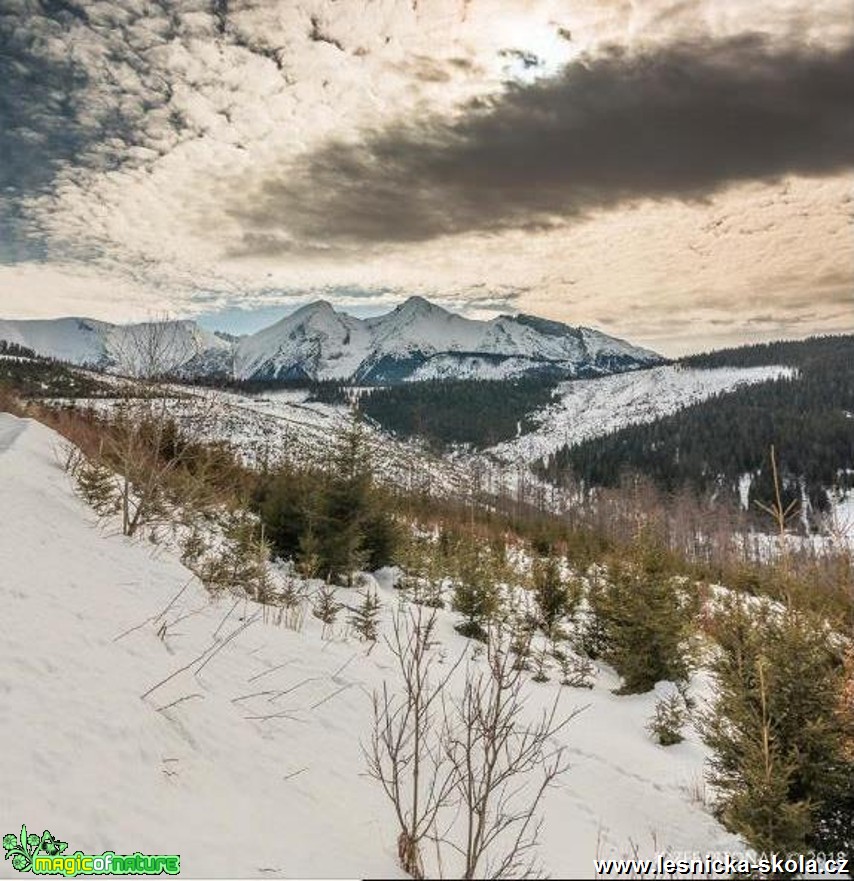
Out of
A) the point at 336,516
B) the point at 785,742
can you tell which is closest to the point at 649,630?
the point at 785,742

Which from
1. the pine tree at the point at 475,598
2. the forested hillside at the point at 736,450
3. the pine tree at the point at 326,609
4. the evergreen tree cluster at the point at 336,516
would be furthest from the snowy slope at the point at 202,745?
the forested hillside at the point at 736,450

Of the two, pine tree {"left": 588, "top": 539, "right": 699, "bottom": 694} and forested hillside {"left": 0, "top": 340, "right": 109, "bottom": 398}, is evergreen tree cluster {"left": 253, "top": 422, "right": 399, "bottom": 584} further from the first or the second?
forested hillside {"left": 0, "top": 340, "right": 109, "bottom": 398}

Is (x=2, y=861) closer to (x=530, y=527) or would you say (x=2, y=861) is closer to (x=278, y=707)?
(x=278, y=707)

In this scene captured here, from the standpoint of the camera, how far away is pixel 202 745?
3871 millimetres

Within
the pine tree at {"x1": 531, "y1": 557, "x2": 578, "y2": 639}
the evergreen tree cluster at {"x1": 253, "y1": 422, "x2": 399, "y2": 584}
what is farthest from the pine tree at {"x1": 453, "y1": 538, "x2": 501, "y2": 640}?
the evergreen tree cluster at {"x1": 253, "y1": 422, "x2": 399, "y2": 584}

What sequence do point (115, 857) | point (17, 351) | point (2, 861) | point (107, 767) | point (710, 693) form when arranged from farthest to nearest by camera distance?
point (17, 351) → point (710, 693) → point (107, 767) → point (115, 857) → point (2, 861)

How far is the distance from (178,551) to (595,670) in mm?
8275

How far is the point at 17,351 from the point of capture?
593 feet

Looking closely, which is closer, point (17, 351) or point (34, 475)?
point (34, 475)

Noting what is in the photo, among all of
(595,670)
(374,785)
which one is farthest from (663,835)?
(595,670)

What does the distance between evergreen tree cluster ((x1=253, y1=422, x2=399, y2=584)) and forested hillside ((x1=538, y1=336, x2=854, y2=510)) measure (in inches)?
4164

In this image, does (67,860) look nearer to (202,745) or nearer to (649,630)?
(202,745)

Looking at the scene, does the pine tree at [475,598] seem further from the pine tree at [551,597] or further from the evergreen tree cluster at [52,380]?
the evergreen tree cluster at [52,380]

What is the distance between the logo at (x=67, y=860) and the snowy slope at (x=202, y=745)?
0.05 meters
